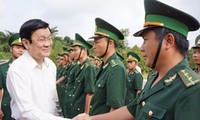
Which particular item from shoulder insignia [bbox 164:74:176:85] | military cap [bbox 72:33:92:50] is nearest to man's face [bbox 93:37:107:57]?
shoulder insignia [bbox 164:74:176:85]

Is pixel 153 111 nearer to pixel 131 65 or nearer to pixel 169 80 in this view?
pixel 169 80

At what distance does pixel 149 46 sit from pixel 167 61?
0.17 metres

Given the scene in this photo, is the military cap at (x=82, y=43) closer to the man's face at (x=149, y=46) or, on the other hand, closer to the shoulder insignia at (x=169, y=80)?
the man's face at (x=149, y=46)

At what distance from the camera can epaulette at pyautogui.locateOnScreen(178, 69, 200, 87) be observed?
212cm

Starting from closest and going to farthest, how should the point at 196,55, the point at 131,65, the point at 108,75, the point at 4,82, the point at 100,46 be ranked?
the point at 108,75 → the point at 100,46 → the point at 196,55 → the point at 4,82 → the point at 131,65

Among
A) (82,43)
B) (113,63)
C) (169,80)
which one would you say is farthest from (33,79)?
(82,43)

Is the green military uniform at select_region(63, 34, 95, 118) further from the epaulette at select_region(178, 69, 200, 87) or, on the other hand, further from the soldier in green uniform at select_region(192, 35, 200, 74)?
the epaulette at select_region(178, 69, 200, 87)

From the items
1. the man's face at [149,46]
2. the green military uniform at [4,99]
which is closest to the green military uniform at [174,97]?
the man's face at [149,46]

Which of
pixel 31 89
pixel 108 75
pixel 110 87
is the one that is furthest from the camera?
pixel 108 75

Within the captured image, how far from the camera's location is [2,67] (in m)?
6.12

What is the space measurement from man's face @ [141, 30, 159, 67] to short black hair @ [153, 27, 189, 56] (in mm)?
43

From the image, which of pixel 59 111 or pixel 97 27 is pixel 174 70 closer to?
pixel 59 111

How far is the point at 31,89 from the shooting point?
3.27 meters

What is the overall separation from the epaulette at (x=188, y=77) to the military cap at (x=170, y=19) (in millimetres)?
270
